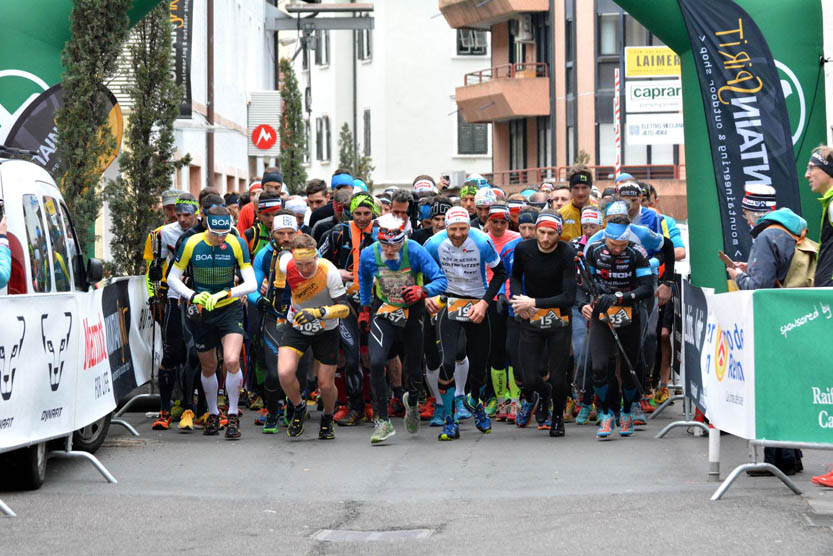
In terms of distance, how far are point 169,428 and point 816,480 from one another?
6491 millimetres

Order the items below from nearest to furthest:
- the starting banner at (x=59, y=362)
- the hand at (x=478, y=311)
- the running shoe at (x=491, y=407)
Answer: the starting banner at (x=59, y=362) → the hand at (x=478, y=311) → the running shoe at (x=491, y=407)

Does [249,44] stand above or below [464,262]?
above

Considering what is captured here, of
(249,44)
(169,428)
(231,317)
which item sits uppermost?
(249,44)

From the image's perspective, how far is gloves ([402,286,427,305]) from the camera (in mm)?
13469

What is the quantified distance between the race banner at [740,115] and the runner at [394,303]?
2.94m

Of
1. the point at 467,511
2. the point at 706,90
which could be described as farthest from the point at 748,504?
the point at 706,90

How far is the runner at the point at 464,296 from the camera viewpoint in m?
14.0

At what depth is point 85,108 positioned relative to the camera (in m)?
16.3

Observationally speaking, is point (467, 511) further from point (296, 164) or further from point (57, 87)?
point (296, 164)

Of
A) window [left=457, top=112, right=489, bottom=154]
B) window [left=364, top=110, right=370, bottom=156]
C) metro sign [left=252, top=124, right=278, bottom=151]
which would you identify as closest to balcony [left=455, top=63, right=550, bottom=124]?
window [left=457, top=112, right=489, bottom=154]

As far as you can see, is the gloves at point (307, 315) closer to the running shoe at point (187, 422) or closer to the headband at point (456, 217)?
the headband at point (456, 217)

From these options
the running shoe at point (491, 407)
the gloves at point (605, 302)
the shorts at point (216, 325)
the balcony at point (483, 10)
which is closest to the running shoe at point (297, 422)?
the shorts at point (216, 325)

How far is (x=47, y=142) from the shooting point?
16.7 metres

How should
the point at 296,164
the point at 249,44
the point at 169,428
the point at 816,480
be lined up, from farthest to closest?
the point at 249,44 < the point at 296,164 < the point at 169,428 < the point at 816,480
